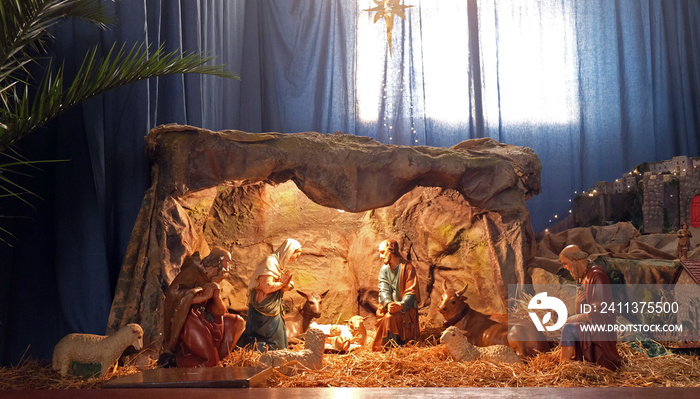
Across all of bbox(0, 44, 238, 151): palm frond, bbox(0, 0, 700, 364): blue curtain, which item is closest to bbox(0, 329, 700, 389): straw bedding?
bbox(0, 44, 238, 151): palm frond

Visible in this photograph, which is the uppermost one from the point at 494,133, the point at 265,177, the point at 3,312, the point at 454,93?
the point at 454,93

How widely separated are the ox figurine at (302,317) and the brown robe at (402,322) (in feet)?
2.05

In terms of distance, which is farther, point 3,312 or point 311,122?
point 311,122

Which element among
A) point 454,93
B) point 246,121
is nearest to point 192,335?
point 246,121

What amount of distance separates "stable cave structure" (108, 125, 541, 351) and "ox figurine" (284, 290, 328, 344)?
54cm

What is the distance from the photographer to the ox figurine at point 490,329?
4.81 metres

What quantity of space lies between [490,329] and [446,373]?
96 cm

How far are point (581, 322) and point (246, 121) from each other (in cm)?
473

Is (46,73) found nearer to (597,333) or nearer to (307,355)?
(307,355)

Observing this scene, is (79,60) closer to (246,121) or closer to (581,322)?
(246,121)

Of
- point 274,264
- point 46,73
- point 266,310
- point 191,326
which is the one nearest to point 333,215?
point 274,264

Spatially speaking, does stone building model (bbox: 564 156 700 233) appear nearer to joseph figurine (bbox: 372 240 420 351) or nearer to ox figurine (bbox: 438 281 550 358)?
ox figurine (bbox: 438 281 550 358)

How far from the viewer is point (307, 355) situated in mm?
Answer: 4480

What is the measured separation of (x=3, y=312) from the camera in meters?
4.62
